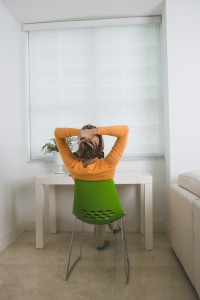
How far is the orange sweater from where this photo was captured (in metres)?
1.50

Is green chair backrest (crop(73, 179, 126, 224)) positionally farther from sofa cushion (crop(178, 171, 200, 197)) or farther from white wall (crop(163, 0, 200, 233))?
white wall (crop(163, 0, 200, 233))

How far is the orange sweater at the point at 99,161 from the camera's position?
4.91 feet

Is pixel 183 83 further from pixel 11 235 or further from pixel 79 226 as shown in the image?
pixel 11 235

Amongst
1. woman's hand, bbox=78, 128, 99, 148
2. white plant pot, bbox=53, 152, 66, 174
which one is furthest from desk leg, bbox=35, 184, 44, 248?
woman's hand, bbox=78, 128, 99, 148

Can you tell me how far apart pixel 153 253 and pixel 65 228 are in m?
1.10

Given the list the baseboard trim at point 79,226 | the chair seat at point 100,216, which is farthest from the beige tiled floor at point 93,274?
the chair seat at point 100,216

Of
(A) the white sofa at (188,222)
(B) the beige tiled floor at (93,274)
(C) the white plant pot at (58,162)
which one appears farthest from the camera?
(C) the white plant pot at (58,162)

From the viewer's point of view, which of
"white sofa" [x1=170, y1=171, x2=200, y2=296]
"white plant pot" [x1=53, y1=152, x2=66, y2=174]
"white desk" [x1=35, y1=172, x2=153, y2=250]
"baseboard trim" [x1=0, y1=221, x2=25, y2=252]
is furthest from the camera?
"white plant pot" [x1=53, y1=152, x2=66, y2=174]

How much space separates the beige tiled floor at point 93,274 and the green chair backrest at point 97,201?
468 mm

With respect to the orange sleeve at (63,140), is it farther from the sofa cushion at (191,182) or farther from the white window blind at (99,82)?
the white window blind at (99,82)

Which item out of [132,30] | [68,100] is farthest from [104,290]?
[132,30]

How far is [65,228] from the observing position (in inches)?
106

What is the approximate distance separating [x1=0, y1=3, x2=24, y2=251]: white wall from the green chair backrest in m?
1.10

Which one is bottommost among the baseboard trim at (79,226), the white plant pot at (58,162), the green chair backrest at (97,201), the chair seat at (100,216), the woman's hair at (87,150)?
the baseboard trim at (79,226)
